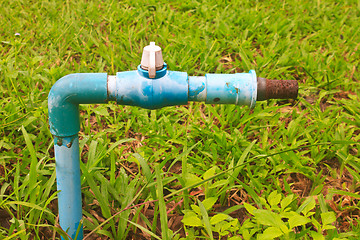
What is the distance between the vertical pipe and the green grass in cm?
10

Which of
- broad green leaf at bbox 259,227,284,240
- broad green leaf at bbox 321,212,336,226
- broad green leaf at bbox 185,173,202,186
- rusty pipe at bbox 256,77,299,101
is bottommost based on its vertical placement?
broad green leaf at bbox 259,227,284,240

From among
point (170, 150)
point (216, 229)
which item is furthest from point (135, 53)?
point (216, 229)

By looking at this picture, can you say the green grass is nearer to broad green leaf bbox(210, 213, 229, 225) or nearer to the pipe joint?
broad green leaf bbox(210, 213, 229, 225)

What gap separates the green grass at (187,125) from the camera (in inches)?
62.6

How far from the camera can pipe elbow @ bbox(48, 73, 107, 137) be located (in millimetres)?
1229

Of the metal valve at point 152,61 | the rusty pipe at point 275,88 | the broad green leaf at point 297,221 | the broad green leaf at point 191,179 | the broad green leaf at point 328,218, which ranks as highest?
the metal valve at point 152,61

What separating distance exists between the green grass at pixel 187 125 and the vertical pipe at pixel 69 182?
101mm

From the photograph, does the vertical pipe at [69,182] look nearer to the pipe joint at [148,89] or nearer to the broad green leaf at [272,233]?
the pipe joint at [148,89]

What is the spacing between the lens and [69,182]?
1388mm

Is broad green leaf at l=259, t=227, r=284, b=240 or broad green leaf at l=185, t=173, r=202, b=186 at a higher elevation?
broad green leaf at l=185, t=173, r=202, b=186

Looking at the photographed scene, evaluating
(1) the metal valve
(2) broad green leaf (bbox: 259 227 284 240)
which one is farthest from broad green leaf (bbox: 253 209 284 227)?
Answer: (1) the metal valve

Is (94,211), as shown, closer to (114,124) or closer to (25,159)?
(25,159)

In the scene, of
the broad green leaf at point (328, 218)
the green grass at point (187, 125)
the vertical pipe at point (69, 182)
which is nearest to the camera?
the vertical pipe at point (69, 182)

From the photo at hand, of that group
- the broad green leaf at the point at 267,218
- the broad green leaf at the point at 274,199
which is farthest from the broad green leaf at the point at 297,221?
the broad green leaf at the point at 274,199
